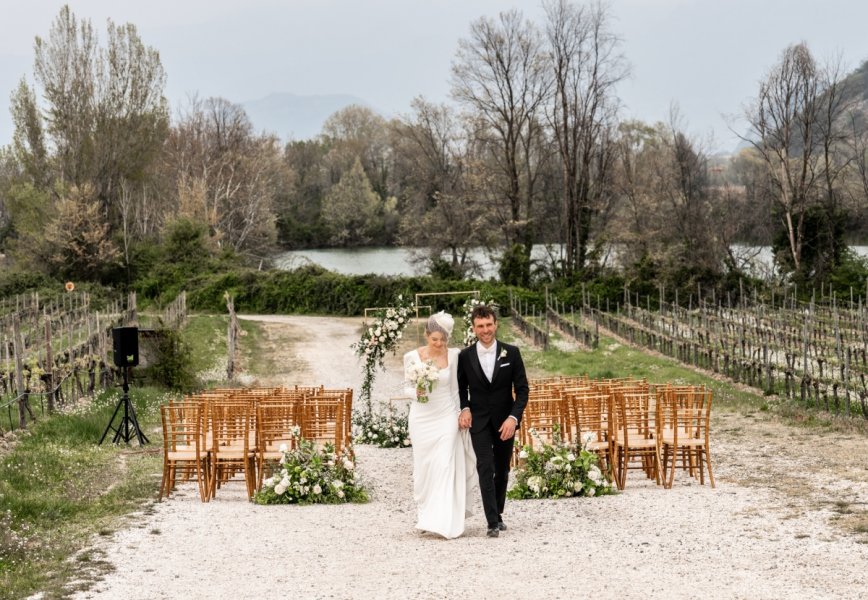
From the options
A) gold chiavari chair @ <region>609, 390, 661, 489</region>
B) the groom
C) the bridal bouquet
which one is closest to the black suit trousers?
the groom

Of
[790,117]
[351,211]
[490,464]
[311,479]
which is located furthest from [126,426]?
[351,211]

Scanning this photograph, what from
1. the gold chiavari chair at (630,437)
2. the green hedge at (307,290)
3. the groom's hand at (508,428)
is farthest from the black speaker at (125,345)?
the green hedge at (307,290)

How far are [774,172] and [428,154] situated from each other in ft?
66.5

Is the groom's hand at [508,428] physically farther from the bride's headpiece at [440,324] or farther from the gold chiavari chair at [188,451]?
the gold chiavari chair at [188,451]

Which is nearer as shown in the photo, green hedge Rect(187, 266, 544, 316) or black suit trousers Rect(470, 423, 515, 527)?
black suit trousers Rect(470, 423, 515, 527)

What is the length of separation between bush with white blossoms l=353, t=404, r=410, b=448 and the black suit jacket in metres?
7.90

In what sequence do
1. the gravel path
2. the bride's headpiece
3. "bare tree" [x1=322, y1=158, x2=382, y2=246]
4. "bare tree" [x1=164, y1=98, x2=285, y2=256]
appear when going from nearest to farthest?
the gravel path → the bride's headpiece → "bare tree" [x1=164, y1=98, x2=285, y2=256] → "bare tree" [x1=322, y1=158, x2=382, y2=246]

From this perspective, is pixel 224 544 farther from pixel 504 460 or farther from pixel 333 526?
pixel 504 460

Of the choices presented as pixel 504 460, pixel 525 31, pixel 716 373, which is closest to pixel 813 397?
pixel 716 373

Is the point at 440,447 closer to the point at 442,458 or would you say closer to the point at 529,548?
the point at 442,458

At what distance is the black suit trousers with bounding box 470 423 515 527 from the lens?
960 cm

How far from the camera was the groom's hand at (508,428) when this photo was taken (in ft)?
31.1

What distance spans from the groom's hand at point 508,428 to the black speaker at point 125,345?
852 centimetres

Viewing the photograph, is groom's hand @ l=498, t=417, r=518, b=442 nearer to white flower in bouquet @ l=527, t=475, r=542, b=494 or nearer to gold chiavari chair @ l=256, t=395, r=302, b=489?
white flower in bouquet @ l=527, t=475, r=542, b=494
